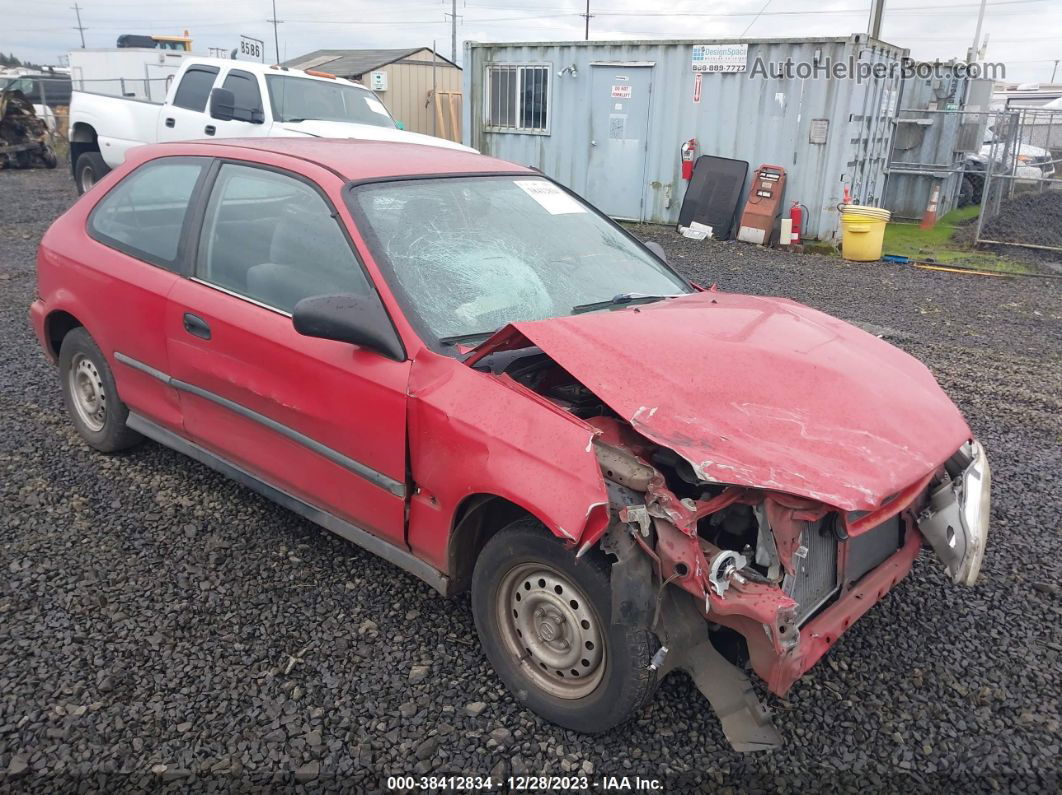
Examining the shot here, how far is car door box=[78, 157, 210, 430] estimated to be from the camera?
368 centimetres

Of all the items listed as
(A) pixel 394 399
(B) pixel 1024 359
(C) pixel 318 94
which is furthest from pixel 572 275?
(C) pixel 318 94

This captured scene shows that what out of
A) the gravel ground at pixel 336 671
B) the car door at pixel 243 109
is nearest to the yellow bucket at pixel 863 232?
the gravel ground at pixel 336 671

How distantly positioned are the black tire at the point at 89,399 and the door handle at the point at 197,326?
889 mm

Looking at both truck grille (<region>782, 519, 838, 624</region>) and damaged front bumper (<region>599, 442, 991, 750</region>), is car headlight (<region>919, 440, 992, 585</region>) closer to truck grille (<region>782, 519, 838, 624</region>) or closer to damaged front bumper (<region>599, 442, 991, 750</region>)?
damaged front bumper (<region>599, 442, 991, 750</region>)

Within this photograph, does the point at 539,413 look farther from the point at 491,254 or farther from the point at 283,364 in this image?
the point at 283,364

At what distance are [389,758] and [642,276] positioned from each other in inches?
87.4

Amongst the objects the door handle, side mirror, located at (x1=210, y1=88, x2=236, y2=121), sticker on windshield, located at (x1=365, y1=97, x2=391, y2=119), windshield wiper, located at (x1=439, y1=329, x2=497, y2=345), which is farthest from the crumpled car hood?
sticker on windshield, located at (x1=365, y1=97, x2=391, y2=119)

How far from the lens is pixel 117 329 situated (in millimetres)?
3904

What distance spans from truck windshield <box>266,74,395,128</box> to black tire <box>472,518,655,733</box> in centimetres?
848

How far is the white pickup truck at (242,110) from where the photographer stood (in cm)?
970

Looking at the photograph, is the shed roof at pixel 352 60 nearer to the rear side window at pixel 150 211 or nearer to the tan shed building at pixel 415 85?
the tan shed building at pixel 415 85

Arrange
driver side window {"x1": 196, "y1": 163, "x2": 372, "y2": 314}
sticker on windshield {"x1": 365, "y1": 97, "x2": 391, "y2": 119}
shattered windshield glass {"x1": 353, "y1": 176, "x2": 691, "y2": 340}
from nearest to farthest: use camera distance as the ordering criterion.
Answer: shattered windshield glass {"x1": 353, "y1": 176, "x2": 691, "y2": 340}
driver side window {"x1": 196, "y1": 163, "x2": 372, "y2": 314}
sticker on windshield {"x1": 365, "y1": 97, "x2": 391, "y2": 119}

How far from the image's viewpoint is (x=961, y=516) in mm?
2752

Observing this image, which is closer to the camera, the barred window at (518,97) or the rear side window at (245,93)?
the rear side window at (245,93)
